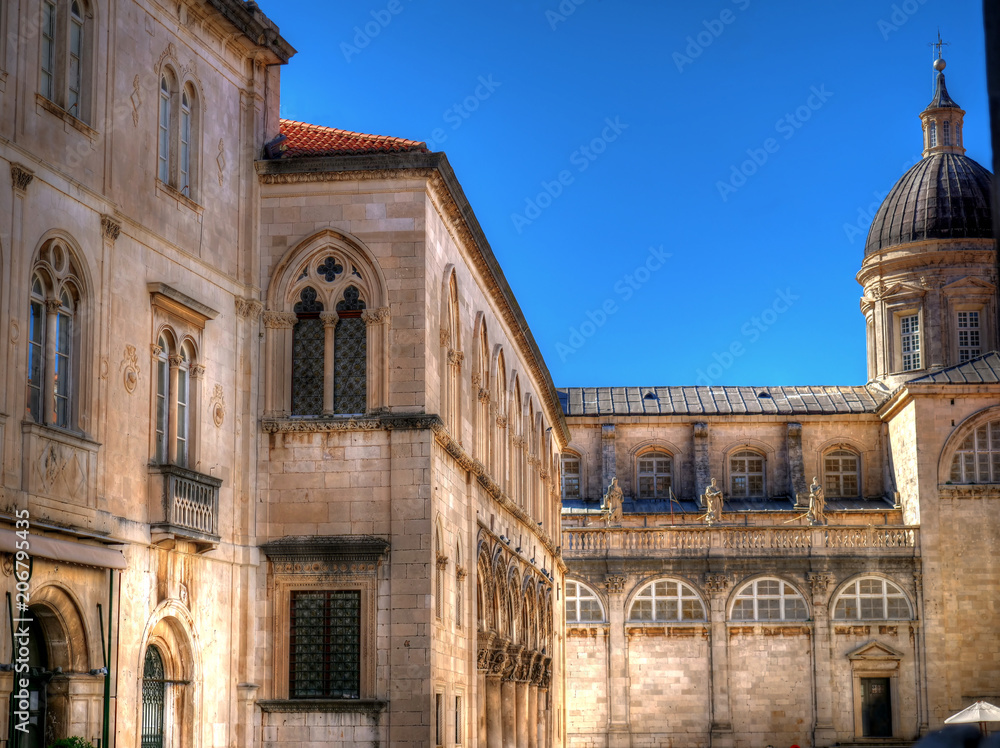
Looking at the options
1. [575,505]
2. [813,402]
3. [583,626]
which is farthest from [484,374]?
[813,402]

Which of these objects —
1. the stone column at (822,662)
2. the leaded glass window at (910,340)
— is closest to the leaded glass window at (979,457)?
the stone column at (822,662)

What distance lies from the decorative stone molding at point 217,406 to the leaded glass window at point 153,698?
12.3ft

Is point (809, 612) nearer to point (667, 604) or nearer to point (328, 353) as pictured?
point (667, 604)

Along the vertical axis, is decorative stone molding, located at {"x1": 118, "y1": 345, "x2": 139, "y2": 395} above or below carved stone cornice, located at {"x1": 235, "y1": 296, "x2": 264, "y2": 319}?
below

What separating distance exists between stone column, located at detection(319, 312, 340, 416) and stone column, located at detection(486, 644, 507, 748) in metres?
9.11

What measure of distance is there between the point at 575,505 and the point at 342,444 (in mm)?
40458

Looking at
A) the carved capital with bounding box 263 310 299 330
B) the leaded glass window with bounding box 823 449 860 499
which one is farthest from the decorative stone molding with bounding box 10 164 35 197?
the leaded glass window with bounding box 823 449 860 499

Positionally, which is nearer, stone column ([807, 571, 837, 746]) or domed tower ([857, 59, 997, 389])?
stone column ([807, 571, 837, 746])

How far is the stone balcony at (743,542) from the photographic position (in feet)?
172

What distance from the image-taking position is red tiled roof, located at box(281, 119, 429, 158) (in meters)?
24.2

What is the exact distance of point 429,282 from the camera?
24.4 meters

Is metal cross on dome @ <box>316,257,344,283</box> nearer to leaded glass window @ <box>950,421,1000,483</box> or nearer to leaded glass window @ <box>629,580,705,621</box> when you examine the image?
leaded glass window @ <box>629,580,705,621</box>

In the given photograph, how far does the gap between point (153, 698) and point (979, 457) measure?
133 feet

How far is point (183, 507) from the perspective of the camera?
20641mm
